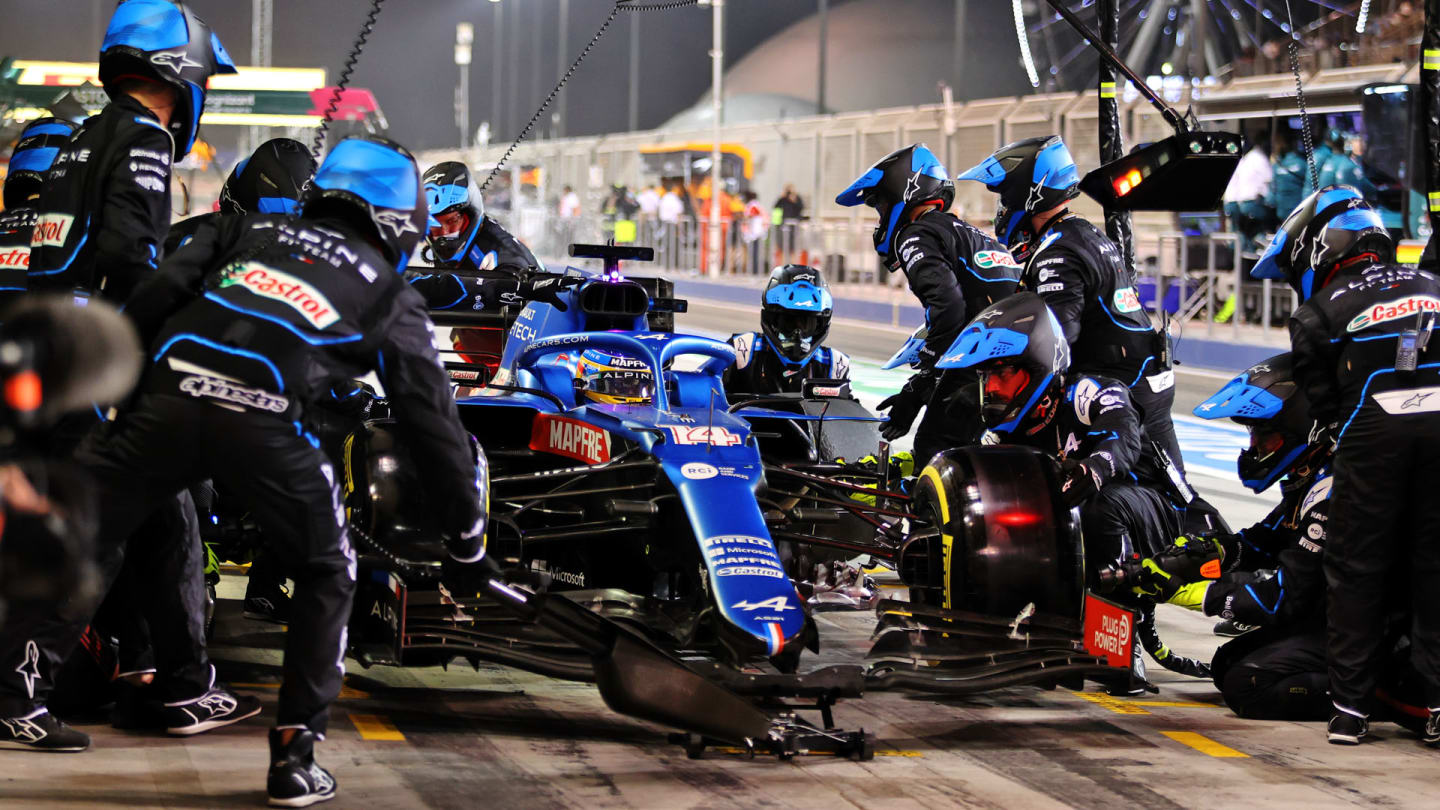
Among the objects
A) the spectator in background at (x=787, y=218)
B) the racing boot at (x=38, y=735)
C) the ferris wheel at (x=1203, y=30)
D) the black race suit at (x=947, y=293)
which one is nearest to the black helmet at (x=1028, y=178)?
the black race suit at (x=947, y=293)

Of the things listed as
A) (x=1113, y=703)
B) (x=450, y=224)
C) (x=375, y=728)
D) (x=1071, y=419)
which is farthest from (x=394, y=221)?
(x=450, y=224)

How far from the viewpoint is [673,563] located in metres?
6.70

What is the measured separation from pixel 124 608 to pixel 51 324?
259 centimetres

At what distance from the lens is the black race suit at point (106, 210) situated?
593cm

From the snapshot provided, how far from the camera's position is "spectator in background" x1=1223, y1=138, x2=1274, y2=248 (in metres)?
18.8

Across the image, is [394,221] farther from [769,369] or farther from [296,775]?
[769,369]

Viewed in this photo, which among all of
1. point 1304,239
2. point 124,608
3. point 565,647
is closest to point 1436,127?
point 1304,239

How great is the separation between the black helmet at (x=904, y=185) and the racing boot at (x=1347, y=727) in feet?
14.1

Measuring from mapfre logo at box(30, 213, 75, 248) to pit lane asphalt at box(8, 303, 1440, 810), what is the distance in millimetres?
1751

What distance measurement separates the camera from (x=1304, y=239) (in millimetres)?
6816

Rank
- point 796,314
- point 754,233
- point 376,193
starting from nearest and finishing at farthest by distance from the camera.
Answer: point 376,193
point 796,314
point 754,233

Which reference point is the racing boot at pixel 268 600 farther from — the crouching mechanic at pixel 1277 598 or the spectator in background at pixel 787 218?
the spectator in background at pixel 787 218

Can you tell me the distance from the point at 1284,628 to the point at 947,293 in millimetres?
3055

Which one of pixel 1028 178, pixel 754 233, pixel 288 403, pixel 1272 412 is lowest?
pixel 1272 412
